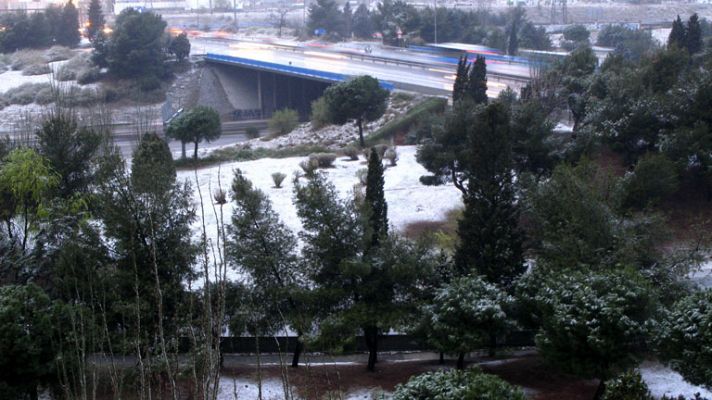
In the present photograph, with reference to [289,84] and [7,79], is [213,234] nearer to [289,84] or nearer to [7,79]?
[289,84]

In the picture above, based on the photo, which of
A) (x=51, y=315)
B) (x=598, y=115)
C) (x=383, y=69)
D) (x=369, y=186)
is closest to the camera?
(x=51, y=315)

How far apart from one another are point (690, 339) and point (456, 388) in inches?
144

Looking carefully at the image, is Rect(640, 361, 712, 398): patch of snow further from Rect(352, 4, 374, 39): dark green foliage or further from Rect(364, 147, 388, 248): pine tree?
Rect(352, 4, 374, 39): dark green foliage

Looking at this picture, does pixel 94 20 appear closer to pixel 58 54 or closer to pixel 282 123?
pixel 58 54

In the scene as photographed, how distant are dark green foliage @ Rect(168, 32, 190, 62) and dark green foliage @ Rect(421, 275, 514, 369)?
40482mm

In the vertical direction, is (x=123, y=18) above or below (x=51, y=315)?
above

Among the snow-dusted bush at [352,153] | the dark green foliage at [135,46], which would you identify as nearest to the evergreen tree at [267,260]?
the snow-dusted bush at [352,153]

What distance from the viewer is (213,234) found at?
1905 centimetres

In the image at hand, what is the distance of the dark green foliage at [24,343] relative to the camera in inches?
438

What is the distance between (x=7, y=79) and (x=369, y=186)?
1599 inches


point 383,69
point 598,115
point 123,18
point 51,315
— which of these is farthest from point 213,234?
point 123,18

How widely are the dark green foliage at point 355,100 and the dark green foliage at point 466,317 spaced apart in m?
17.8

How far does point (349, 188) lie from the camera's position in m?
23.8

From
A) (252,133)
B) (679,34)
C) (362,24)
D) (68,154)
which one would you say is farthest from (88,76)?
(679,34)
